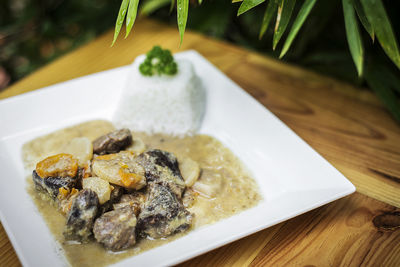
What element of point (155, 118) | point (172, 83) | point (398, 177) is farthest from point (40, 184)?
point (398, 177)

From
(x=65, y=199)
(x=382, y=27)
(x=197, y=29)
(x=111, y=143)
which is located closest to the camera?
(x=382, y=27)

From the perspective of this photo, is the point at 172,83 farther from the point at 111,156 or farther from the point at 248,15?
the point at 248,15

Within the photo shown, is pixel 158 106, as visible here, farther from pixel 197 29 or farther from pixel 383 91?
pixel 383 91

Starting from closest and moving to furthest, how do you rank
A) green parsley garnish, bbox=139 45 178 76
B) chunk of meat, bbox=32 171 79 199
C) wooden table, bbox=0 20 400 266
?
1. wooden table, bbox=0 20 400 266
2. chunk of meat, bbox=32 171 79 199
3. green parsley garnish, bbox=139 45 178 76

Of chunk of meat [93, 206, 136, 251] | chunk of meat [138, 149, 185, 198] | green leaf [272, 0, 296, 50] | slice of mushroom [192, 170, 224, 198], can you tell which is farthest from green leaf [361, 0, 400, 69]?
chunk of meat [93, 206, 136, 251]

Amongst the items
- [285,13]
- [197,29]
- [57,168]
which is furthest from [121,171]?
[197,29]

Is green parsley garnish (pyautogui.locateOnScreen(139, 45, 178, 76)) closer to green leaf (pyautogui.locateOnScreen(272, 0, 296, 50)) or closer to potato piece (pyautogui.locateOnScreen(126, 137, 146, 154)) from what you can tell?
potato piece (pyautogui.locateOnScreen(126, 137, 146, 154))

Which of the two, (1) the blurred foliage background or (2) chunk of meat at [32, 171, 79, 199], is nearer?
(2) chunk of meat at [32, 171, 79, 199]
